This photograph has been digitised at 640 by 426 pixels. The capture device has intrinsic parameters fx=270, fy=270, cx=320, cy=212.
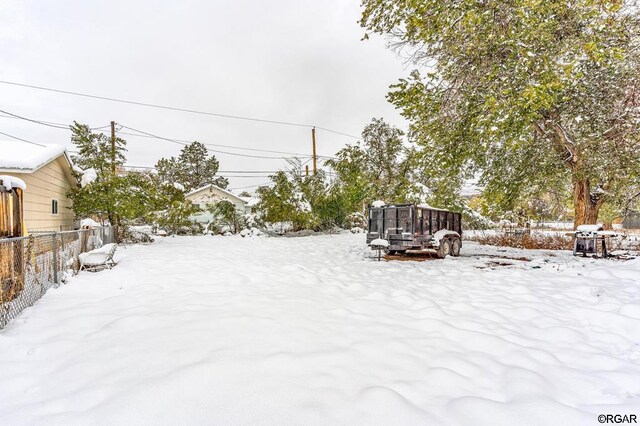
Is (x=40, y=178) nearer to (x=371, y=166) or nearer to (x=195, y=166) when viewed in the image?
(x=371, y=166)

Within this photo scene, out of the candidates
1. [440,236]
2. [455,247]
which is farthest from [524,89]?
[455,247]

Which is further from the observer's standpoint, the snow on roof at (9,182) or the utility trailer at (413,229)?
the utility trailer at (413,229)

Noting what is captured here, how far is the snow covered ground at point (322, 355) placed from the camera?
1812mm

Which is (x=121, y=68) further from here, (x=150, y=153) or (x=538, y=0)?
(x=150, y=153)

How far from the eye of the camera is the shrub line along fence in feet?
11.3

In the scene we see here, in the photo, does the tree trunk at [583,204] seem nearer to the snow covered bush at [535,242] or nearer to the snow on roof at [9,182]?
the snow covered bush at [535,242]

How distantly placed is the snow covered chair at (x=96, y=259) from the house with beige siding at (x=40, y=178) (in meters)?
6.01

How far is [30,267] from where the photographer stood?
4113mm

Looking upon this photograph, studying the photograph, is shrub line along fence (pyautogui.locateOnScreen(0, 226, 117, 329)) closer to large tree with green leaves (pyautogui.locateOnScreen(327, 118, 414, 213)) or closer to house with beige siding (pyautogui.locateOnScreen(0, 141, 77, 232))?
house with beige siding (pyautogui.locateOnScreen(0, 141, 77, 232))

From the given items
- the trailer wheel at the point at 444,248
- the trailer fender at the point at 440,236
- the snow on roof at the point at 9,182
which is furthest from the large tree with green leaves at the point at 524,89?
the snow on roof at the point at 9,182

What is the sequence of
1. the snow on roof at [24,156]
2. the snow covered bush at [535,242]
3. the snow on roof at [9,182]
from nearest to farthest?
the snow on roof at [9,182], the snow on roof at [24,156], the snow covered bush at [535,242]

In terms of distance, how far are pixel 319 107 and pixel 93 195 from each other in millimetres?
19350

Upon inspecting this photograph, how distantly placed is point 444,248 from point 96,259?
10059mm

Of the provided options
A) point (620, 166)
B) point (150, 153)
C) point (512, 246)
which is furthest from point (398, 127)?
point (150, 153)
